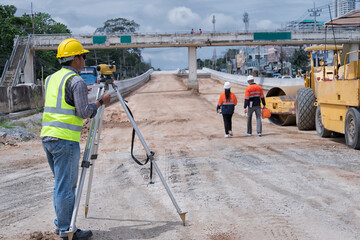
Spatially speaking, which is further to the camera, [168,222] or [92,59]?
[92,59]

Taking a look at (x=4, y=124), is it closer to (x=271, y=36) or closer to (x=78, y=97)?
(x=78, y=97)

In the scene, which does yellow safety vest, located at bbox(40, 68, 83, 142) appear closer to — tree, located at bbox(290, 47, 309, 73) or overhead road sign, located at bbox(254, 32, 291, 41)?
overhead road sign, located at bbox(254, 32, 291, 41)

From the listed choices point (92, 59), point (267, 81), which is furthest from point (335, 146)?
point (92, 59)

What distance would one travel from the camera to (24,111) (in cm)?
1900

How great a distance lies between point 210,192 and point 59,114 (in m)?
3.10

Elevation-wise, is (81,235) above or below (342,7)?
below

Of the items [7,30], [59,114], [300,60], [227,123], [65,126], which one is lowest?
[227,123]

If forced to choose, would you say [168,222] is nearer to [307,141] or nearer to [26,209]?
[26,209]

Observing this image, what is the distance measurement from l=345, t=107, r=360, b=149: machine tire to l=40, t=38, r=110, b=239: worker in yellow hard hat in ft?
24.9

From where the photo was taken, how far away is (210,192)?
7227 millimetres

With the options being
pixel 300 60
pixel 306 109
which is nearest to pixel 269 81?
pixel 306 109

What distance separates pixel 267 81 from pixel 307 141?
29.8 meters

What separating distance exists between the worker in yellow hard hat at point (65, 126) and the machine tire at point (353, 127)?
7.59 m

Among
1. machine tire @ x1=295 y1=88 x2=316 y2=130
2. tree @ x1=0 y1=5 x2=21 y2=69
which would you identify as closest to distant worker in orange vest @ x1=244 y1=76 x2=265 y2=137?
machine tire @ x1=295 y1=88 x2=316 y2=130
